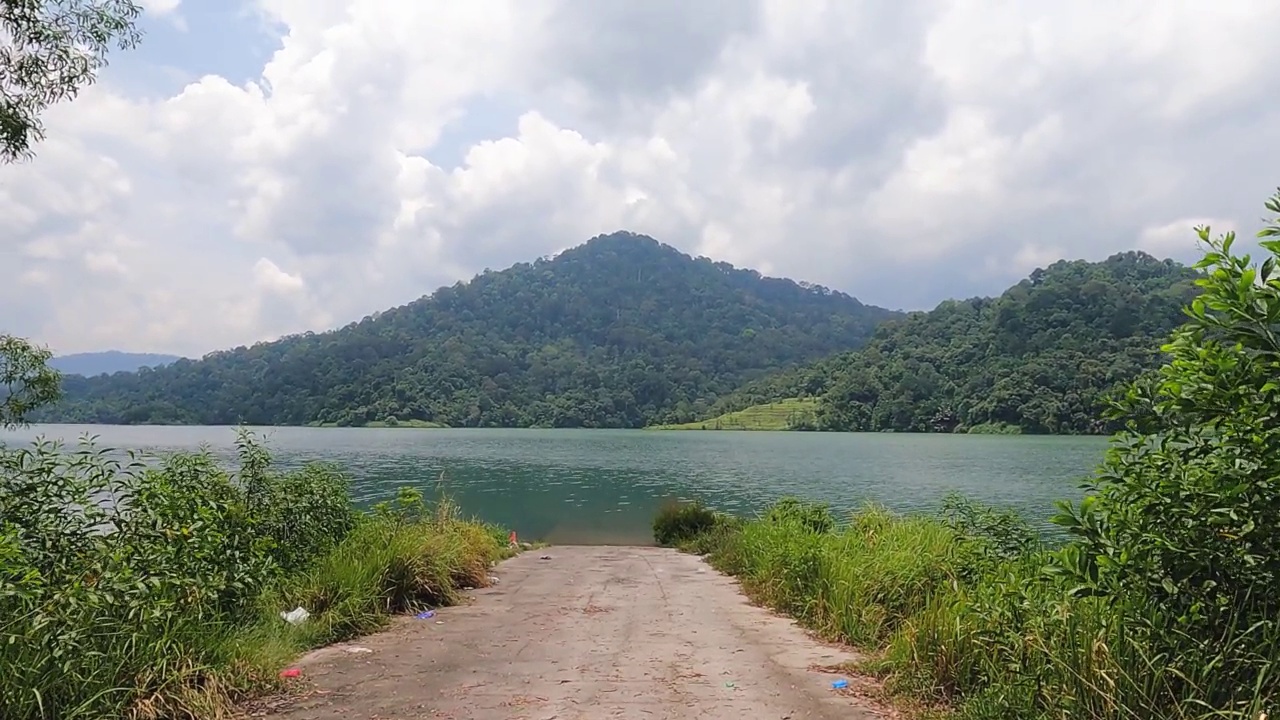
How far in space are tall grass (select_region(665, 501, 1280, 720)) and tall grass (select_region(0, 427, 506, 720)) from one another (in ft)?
15.8

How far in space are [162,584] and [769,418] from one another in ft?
416

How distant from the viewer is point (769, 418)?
129m

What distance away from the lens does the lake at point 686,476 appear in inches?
1430

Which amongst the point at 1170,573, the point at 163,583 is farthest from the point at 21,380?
the point at 1170,573

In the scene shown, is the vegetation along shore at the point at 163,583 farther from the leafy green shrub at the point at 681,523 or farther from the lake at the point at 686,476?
the leafy green shrub at the point at 681,523

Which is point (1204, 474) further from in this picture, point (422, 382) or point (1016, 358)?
point (422, 382)

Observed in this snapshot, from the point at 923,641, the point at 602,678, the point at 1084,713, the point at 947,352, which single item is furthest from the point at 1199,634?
the point at 947,352

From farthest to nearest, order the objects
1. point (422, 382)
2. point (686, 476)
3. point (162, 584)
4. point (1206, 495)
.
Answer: point (422, 382)
point (686, 476)
point (162, 584)
point (1206, 495)

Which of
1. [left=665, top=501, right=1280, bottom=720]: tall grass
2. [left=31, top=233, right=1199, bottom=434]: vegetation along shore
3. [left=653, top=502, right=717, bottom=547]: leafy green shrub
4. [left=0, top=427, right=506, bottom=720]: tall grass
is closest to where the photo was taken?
[left=665, top=501, right=1280, bottom=720]: tall grass

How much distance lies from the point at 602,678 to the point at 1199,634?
13.5 feet

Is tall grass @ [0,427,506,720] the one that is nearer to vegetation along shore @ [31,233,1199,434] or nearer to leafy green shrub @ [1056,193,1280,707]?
leafy green shrub @ [1056,193,1280,707]

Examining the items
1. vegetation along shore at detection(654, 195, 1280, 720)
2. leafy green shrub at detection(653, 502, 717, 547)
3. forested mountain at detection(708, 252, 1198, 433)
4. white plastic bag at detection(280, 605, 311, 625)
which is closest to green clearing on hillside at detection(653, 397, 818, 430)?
forested mountain at detection(708, 252, 1198, 433)

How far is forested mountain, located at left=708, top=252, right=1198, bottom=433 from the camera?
94.0m

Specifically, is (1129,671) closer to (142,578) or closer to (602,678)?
(602,678)
